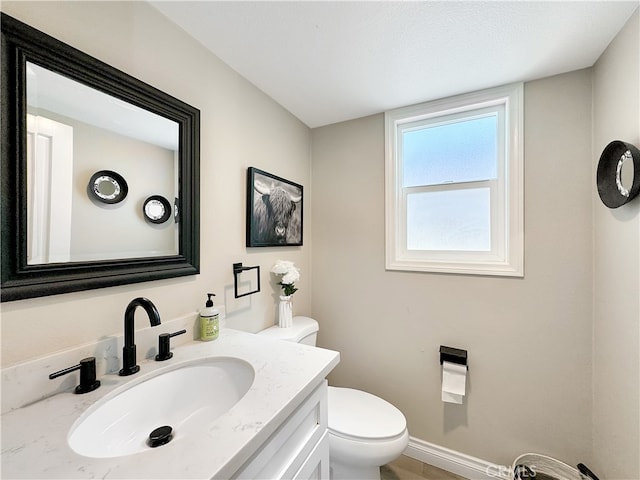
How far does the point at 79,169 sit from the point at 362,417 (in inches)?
62.3

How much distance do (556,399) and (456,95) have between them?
176 centimetres

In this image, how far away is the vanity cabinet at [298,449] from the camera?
2.02 feet

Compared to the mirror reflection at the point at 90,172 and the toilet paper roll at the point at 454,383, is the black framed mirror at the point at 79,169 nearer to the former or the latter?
the mirror reflection at the point at 90,172

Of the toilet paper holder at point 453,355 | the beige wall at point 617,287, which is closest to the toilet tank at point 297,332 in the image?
the toilet paper holder at point 453,355

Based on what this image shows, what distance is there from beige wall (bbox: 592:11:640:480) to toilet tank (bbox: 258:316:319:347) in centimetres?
142

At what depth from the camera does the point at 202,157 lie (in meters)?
1.17

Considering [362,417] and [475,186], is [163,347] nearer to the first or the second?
[362,417]

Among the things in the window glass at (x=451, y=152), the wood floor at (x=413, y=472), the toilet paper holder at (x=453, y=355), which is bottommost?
the wood floor at (x=413, y=472)

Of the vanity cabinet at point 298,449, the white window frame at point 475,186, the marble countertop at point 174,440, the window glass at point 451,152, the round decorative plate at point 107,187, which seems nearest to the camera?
the marble countertop at point 174,440

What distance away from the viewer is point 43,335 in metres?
0.71

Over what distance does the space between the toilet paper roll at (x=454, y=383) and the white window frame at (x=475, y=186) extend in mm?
554

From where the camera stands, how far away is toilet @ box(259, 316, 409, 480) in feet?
3.87
